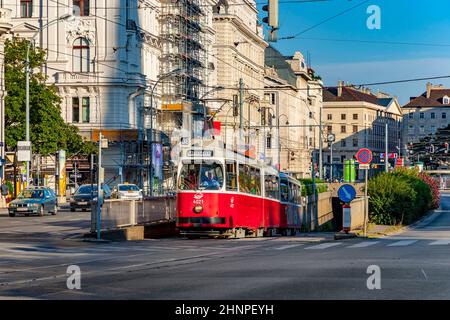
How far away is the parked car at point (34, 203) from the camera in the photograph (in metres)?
49.6

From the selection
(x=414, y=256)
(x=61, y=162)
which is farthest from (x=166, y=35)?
(x=414, y=256)

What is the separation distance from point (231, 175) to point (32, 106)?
120 ft

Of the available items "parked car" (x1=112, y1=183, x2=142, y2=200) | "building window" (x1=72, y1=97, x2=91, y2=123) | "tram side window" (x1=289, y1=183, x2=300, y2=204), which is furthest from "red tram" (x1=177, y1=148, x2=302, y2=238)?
"building window" (x1=72, y1=97, x2=91, y2=123)

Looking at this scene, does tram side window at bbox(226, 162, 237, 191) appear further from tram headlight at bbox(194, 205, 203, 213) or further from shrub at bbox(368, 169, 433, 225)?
shrub at bbox(368, 169, 433, 225)

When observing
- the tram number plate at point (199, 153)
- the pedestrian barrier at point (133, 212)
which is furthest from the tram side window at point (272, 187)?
the tram number plate at point (199, 153)

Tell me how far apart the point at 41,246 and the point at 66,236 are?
4.94 m

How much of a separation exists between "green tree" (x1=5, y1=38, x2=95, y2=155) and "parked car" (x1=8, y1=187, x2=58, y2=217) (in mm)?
15128

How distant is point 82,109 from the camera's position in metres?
79.3

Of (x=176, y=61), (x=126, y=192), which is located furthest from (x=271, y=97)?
Result: (x=126, y=192)

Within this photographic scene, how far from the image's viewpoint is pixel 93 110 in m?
78.6

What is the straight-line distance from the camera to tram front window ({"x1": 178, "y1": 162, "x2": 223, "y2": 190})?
1309 inches

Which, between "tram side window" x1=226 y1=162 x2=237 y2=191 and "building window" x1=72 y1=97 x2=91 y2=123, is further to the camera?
"building window" x1=72 y1=97 x2=91 y2=123

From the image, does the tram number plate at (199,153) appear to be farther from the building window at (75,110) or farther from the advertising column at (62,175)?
the building window at (75,110)

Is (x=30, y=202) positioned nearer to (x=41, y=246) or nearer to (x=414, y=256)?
→ (x=41, y=246)
